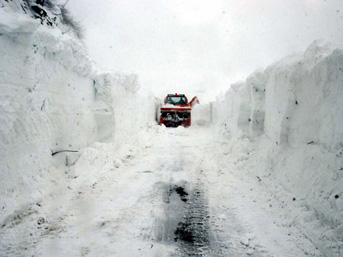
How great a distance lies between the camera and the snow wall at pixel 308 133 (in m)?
2.42

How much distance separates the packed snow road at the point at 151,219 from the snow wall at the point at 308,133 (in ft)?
1.38

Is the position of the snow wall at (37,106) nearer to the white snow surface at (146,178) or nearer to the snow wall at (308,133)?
the white snow surface at (146,178)

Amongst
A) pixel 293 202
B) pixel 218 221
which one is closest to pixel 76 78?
pixel 218 221

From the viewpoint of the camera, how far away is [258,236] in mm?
2422

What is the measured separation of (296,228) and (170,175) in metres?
2.63

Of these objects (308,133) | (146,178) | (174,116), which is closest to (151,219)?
(146,178)

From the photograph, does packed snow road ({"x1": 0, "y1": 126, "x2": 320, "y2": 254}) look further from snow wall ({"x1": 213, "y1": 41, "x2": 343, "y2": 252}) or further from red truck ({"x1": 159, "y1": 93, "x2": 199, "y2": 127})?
red truck ({"x1": 159, "y1": 93, "x2": 199, "y2": 127})

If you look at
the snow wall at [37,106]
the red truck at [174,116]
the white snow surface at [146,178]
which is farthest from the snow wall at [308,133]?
the red truck at [174,116]

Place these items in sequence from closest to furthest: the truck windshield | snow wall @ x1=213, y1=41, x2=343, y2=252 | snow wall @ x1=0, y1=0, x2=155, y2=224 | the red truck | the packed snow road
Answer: the packed snow road < snow wall @ x1=213, y1=41, x2=343, y2=252 < snow wall @ x1=0, y1=0, x2=155, y2=224 < the red truck < the truck windshield

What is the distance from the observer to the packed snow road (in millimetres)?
2207

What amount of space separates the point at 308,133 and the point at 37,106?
4198 millimetres

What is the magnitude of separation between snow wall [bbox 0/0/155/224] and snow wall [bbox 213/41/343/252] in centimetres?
368

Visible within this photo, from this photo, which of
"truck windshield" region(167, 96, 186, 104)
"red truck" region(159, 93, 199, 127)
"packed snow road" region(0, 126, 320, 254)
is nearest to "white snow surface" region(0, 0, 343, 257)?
"packed snow road" region(0, 126, 320, 254)

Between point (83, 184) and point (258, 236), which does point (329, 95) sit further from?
point (83, 184)
